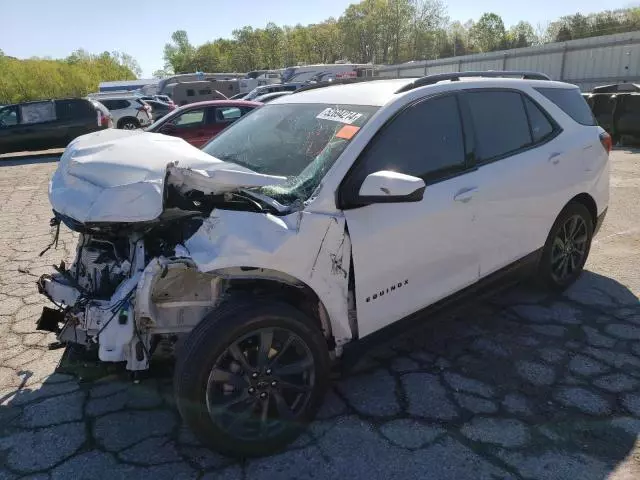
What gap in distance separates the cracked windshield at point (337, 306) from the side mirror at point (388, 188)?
0.01 m

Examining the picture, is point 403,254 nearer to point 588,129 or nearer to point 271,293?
point 271,293

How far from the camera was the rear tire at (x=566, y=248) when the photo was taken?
155 inches

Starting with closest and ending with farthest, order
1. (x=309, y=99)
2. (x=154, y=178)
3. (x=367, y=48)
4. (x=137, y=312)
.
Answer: (x=137, y=312) → (x=154, y=178) → (x=309, y=99) → (x=367, y=48)

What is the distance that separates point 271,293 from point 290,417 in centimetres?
62

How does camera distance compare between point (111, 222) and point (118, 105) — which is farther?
point (118, 105)

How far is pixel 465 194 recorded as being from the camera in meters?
3.01

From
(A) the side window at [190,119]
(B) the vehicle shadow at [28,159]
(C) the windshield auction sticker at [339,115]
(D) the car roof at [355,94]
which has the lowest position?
(B) the vehicle shadow at [28,159]

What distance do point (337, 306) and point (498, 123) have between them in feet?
6.01

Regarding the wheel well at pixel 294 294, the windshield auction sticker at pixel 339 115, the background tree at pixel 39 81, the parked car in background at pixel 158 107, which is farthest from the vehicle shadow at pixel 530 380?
the background tree at pixel 39 81

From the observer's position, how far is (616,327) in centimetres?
364

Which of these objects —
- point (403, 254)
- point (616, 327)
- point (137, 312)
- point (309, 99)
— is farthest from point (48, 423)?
point (616, 327)

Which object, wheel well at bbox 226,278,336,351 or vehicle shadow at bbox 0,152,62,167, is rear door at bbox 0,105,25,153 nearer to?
vehicle shadow at bbox 0,152,62,167

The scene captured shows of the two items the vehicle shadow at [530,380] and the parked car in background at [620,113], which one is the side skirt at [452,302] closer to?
the vehicle shadow at [530,380]

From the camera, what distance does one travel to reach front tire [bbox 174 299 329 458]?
2.23m
